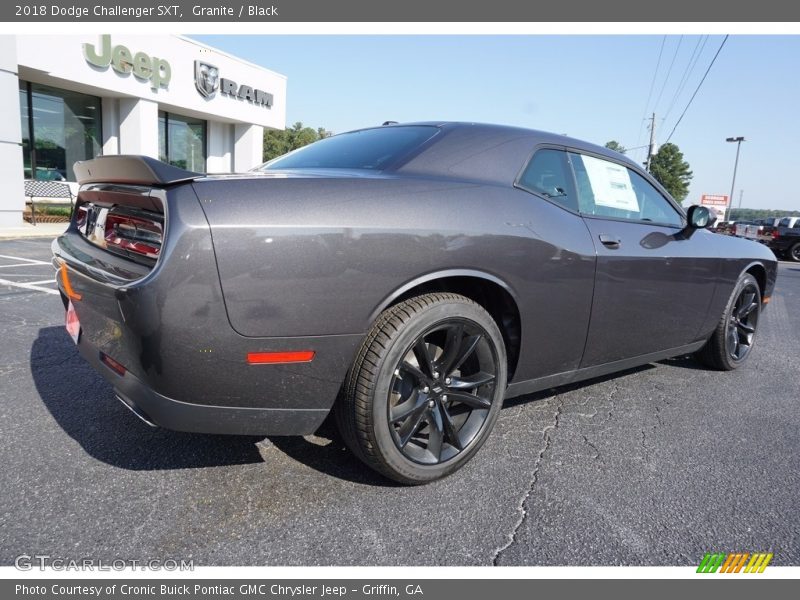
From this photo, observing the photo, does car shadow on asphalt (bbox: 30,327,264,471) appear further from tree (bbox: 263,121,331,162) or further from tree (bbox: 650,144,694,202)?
tree (bbox: 650,144,694,202)

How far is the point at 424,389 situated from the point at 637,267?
1.46 metres

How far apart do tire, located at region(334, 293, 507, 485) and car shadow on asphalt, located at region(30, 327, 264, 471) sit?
→ 2.11 feet

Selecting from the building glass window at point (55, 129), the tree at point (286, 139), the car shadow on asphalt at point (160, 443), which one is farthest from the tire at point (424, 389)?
the tree at point (286, 139)

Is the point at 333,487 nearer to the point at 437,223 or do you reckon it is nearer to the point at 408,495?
the point at 408,495

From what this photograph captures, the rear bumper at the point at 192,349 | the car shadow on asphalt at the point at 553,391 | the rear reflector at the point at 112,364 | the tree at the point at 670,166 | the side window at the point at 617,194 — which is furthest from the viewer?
the tree at the point at 670,166

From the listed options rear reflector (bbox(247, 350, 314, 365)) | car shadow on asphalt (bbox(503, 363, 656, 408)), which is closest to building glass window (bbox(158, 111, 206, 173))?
car shadow on asphalt (bbox(503, 363, 656, 408))

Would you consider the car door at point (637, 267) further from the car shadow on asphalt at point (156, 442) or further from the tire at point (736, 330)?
the car shadow on asphalt at point (156, 442)

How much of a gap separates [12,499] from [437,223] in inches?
72.8

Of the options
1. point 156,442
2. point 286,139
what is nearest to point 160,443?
point 156,442

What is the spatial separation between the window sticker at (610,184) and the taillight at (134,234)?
7.10 feet

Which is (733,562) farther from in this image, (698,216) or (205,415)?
(698,216)

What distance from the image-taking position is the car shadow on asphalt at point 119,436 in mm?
2303
